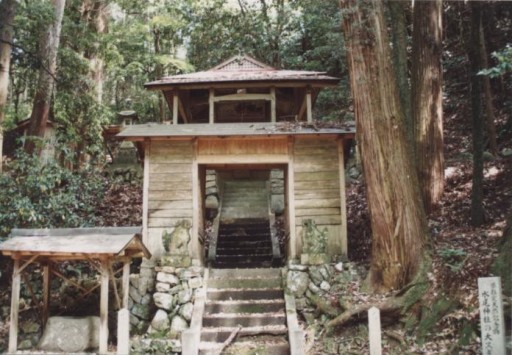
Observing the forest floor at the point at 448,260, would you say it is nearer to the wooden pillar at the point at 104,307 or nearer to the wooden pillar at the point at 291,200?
the wooden pillar at the point at 291,200

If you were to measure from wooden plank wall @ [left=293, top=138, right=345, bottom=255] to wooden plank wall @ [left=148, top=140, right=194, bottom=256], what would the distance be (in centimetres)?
258

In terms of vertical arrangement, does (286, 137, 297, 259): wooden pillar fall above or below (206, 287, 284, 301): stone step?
above

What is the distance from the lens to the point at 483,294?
18.2 ft

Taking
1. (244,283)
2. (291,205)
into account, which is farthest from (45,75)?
(244,283)

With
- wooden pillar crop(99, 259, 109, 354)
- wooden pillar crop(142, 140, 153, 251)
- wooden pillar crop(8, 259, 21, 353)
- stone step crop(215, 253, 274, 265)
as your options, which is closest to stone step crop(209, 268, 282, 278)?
wooden pillar crop(142, 140, 153, 251)

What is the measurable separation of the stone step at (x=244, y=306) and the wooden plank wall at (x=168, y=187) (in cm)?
200

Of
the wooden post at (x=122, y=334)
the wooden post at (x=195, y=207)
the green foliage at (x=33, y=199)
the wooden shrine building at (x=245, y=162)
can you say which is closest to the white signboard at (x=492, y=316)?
the wooden shrine building at (x=245, y=162)

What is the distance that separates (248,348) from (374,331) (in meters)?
2.47

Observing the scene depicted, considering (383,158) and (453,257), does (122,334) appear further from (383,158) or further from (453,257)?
(453,257)

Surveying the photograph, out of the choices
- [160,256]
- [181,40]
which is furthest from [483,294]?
[181,40]

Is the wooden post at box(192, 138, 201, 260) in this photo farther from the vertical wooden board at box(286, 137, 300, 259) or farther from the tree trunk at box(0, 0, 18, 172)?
the tree trunk at box(0, 0, 18, 172)

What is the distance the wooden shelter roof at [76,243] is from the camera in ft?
24.3

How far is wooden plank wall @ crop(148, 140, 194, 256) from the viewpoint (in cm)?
1015

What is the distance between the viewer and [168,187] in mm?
10305
